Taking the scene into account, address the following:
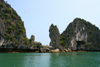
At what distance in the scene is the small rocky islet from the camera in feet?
150

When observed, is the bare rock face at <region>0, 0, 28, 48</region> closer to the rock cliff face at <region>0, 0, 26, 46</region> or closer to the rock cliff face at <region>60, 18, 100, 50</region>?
the rock cliff face at <region>0, 0, 26, 46</region>

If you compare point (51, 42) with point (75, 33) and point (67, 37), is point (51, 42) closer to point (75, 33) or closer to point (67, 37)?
point (67, 37)

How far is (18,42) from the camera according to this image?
160ft

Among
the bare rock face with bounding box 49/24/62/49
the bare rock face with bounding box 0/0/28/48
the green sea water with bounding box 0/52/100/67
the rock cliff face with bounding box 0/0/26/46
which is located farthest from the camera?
the bare rock face with bounding box 49/24/62/49

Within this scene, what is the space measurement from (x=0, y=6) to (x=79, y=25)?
54620 millimetres

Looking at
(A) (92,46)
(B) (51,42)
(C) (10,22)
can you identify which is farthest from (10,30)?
(A) (92,46)

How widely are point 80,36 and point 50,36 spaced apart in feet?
83.1

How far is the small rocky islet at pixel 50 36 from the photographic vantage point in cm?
4581

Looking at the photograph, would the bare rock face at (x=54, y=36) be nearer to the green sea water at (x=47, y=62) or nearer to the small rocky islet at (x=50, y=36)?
the small rocky islet at (x=50, y=36)

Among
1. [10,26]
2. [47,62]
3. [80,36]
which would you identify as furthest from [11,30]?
[80,36]

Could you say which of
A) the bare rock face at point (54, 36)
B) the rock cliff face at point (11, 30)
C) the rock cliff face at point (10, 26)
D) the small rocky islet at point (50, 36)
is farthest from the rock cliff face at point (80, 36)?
the rock cliff face at point (10, 26)

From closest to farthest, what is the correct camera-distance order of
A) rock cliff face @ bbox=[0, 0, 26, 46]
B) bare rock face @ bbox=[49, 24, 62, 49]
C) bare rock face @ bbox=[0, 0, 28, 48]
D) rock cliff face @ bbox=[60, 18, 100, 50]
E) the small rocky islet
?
bare rock face @ bbox=[0, 0, 28, 48] → rock cliff face @ bbox=[0, 0, 26, 46] → the small rocky islet → bare rock face @ bbox=[49, 24, 62, 49] → rock cliff face @ bbox=[60, 18, 100, 50]

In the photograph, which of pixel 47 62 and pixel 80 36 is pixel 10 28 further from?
pixel 80 36

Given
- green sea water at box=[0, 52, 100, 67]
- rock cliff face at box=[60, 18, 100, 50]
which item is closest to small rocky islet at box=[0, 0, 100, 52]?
rock cliff face at box=[60, 18, 100, 50]
